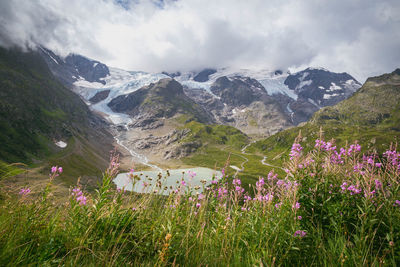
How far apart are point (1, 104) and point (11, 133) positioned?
36923 mm

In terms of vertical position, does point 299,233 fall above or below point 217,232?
above

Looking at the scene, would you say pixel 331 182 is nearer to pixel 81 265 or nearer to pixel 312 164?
pixel 312 164

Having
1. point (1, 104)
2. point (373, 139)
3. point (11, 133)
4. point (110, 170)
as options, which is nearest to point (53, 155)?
point (11, 133)

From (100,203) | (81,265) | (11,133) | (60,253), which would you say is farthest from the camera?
(11,133)

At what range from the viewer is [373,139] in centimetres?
18362

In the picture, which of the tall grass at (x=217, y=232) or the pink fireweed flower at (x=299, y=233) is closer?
the tall grass at (x=217, y=232)

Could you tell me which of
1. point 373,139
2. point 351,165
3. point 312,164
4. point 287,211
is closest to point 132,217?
point 287,211

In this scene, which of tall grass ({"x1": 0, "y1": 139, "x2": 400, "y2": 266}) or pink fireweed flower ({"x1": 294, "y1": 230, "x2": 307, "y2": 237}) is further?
pink fireweed flower ({"x1": 294, "y1": 230, "x2": 307, "y2": 237})

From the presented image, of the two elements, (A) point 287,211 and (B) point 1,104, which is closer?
(A) point 287,211

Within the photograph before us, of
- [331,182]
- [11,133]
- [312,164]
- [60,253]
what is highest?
[11,133]

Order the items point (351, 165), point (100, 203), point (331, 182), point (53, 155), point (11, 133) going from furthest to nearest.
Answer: point (53, 155) → point (11, 133) → point (351, 165) → point (331, 182) → point (100, 203)

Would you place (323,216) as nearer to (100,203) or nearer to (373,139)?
(100,203)

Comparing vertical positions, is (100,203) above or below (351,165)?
below

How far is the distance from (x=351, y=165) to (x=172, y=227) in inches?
235
